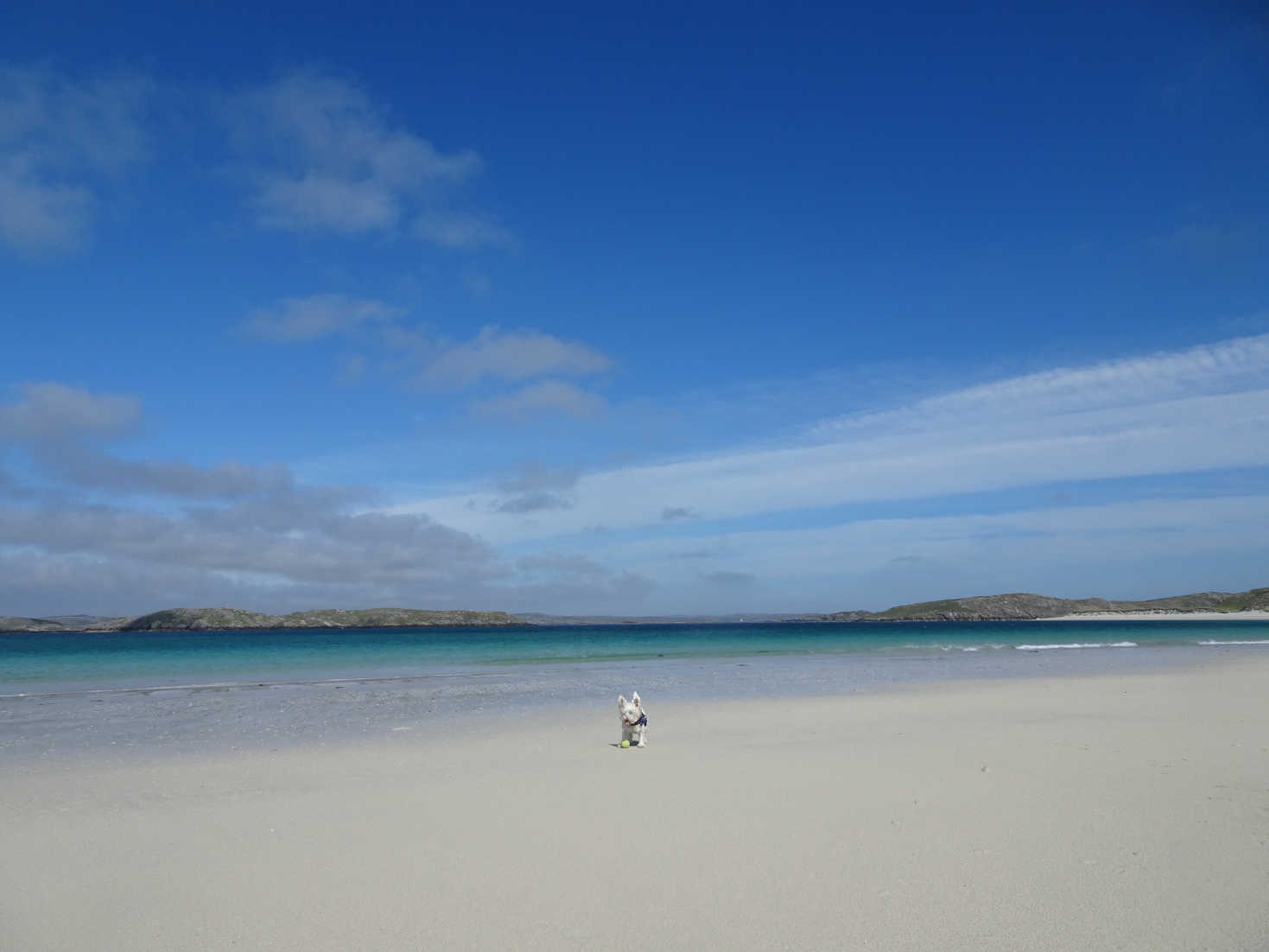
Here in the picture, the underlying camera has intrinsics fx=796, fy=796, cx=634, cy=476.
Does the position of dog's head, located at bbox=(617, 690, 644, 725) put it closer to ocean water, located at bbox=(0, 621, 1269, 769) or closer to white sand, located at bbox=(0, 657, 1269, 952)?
white sand, located at bbox=(0, 657, 1269, 952)

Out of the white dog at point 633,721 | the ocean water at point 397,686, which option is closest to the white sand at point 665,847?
the white dog at point 633,721

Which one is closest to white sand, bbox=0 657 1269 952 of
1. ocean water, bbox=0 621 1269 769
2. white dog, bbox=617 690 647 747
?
white dog, bbox=617 690 647 747

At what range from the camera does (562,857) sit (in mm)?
6711

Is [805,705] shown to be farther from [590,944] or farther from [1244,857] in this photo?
[590,944]

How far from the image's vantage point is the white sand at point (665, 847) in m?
5.29

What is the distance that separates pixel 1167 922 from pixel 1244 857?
1.80 meters

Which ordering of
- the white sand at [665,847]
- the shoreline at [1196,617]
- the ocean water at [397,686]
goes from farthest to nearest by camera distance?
the shoreline at [1196,617] → the ocean water at [397,686] → the white sand at [665,847]

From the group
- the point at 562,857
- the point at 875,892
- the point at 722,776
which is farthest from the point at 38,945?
the point at 722,776

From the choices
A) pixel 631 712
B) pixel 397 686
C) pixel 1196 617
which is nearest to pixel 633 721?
pixel 631 712

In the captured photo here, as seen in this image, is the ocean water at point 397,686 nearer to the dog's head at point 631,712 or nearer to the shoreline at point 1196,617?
the dog's head at point 631,712

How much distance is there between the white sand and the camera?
5.29 meters

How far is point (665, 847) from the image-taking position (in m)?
6.93

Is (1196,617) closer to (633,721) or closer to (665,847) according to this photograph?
(633,721)

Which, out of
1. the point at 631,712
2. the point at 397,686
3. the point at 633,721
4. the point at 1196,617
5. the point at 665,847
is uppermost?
the point at 631,712
